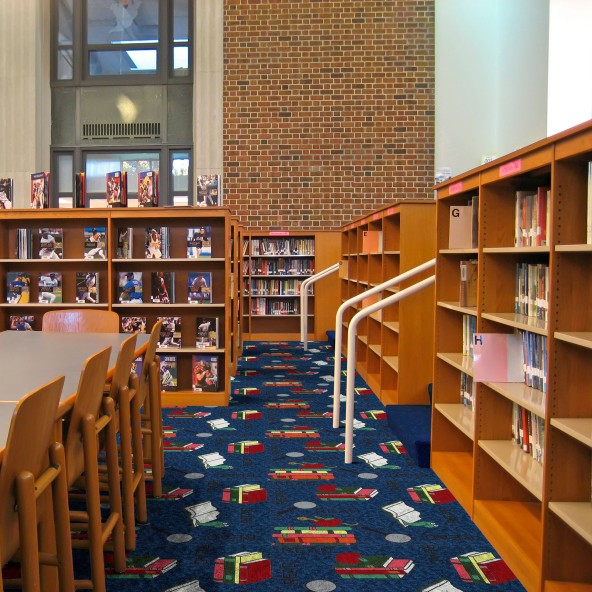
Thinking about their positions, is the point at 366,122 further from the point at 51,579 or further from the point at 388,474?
the point at 51,579

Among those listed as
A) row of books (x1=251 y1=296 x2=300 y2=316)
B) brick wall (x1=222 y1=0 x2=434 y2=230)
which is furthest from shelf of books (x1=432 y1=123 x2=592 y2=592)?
brick wall (x1=222 y1=0 x2=434 y2=230)

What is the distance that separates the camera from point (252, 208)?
998 cm

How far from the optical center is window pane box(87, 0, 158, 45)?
1020cm

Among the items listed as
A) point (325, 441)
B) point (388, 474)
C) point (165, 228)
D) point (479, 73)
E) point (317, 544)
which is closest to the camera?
point (317, 544)

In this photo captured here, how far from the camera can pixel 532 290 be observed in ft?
9.21

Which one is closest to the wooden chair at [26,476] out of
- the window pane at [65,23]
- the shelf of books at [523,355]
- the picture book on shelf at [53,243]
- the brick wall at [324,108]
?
the shelf of books at [523,355]

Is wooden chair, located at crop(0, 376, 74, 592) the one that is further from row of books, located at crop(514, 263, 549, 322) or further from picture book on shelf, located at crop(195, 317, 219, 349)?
picture book on shelf, located at crop(195, 317, 219, 349)

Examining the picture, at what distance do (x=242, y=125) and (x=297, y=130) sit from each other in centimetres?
83

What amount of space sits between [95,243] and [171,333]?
967 millimetres

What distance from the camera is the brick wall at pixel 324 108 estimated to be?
9828 millimetres

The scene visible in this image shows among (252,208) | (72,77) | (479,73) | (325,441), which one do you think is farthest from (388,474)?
(72,77)

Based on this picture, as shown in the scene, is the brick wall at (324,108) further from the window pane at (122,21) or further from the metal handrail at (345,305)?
the metal handrail at (345,305)

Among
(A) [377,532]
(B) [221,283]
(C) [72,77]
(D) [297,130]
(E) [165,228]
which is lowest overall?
(A) [377,532]

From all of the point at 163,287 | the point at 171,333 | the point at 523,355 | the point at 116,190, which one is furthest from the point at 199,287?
the point at 523,355
